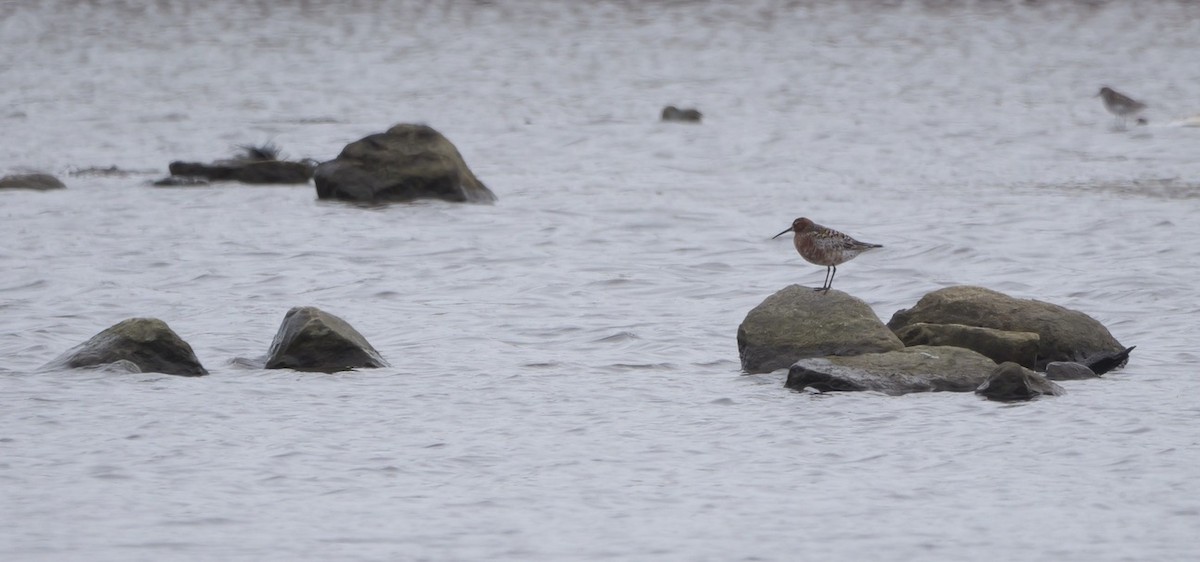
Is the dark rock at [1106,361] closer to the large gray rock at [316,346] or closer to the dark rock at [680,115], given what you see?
the large gray rock at [316,346]

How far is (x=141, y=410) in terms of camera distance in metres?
11.6

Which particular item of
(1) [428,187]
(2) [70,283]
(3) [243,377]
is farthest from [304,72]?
(3) [243,377]

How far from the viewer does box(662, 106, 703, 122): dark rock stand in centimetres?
3272

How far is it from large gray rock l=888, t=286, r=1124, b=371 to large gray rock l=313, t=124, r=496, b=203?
373 inches

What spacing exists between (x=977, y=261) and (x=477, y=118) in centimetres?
1652

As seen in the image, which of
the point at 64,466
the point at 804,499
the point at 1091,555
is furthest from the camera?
the point at 64,466

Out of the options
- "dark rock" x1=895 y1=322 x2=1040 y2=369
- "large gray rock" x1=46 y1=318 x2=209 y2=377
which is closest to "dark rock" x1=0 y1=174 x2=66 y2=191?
"large gray rock" x1=46 y1=318 x2=209 y2=377

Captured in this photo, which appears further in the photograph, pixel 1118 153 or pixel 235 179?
pixel 1118 153

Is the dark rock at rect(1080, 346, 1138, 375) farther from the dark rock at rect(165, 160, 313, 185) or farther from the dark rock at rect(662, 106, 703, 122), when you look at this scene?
the dark rock at rect(662, 106, 703, 122)

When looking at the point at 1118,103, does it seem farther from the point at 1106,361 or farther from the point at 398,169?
the point at 1106,361

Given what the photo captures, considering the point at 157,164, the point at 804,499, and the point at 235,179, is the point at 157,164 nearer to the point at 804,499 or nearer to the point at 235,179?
the point at 235,179

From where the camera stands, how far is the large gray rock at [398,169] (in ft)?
72.5

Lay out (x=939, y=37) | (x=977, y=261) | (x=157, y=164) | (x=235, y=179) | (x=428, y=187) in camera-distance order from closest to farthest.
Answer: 1. (x=977, y=261)
2. (x=428, y=187)
3. (x=235, y=179)
4. (x=157, y=164)
5. (x=939, y=37)

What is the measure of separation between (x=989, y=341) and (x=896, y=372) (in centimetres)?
110
